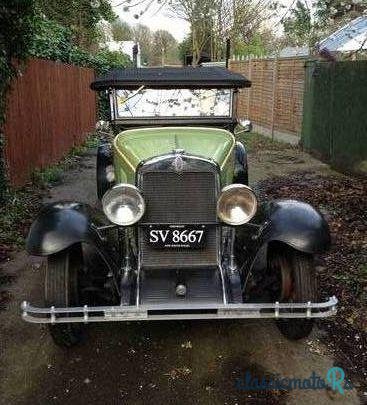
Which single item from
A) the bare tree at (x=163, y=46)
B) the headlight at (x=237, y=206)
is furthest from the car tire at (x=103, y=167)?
the bare tree at (x=163, y=46)

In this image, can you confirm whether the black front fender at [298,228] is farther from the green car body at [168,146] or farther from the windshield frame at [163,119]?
the windshield frame at [163,119]

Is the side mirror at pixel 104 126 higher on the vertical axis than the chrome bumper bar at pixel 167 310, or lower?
higher

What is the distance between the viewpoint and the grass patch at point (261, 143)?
1227 centimetres

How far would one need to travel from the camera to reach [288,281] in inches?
132

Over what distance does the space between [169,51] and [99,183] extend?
132 feet

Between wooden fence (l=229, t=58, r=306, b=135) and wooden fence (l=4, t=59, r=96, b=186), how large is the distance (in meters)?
5.41

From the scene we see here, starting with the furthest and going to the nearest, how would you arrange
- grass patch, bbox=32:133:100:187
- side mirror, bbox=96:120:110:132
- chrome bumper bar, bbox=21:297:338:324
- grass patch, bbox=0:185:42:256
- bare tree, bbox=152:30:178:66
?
bare tree, bbox=152:30:178:66, grass patch, bbox=32:133:100:187, grass patch, bbox=0:185:42:256, side mirror, bbox=96:120:110:132, chrome bumper bar, bbox=21:297:338:324

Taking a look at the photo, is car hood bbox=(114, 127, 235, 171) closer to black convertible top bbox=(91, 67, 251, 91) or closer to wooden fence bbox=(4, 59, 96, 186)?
black convertible top bbox=(91, 67, 251, 91)

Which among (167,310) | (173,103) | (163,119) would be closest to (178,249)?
(167,310)

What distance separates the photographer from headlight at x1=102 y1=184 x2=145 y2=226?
316 centimetres

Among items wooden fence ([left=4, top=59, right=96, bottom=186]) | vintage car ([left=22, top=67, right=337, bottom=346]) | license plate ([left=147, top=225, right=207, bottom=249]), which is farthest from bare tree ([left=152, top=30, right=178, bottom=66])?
license plate ([left=147, top=225, right=207, bottom=249])

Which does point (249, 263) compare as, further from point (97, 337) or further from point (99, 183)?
point (99, 183)

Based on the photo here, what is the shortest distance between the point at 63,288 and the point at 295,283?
1557mm

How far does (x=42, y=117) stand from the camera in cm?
848
